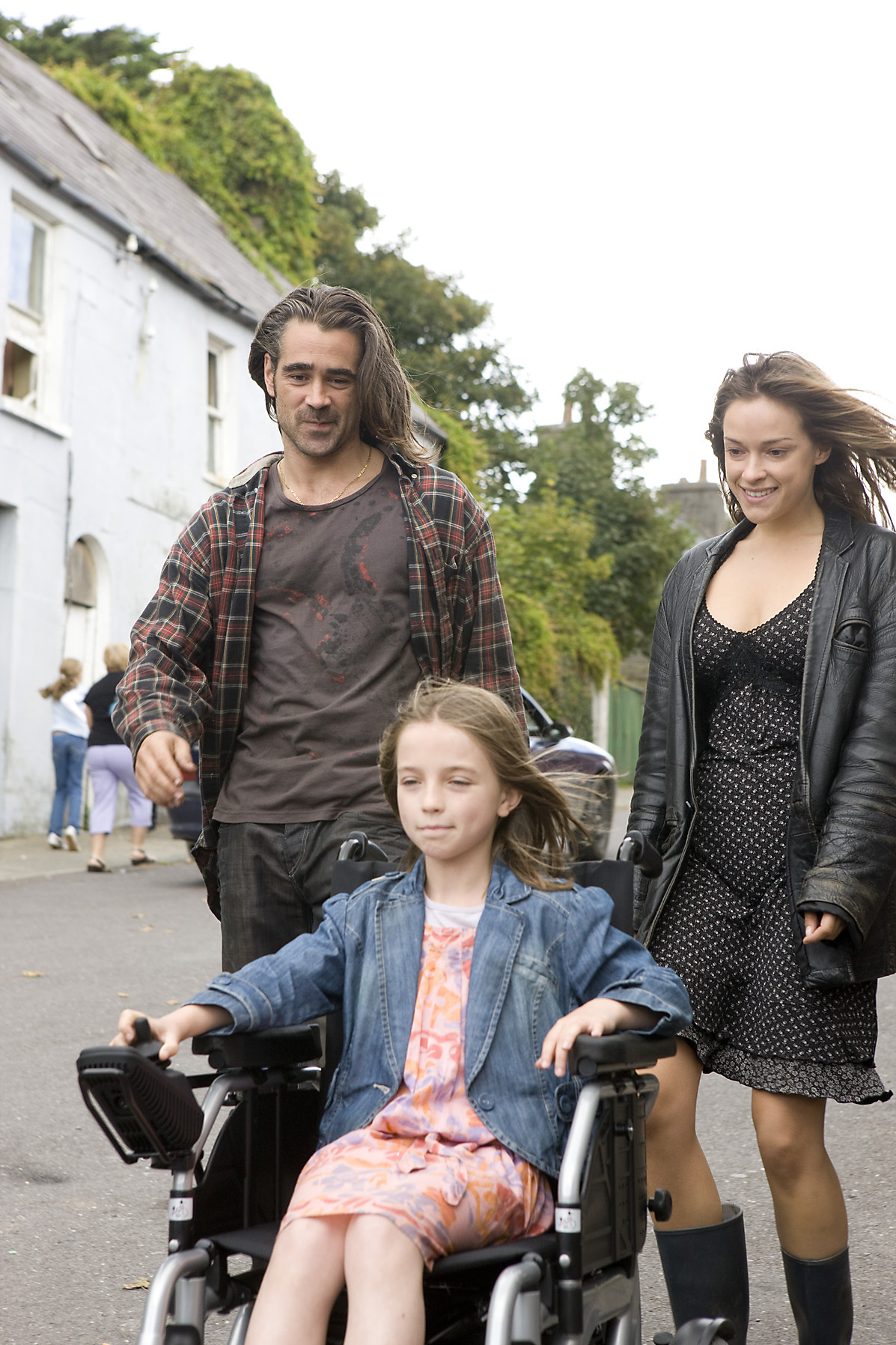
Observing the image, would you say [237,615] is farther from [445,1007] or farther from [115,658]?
[115,658]

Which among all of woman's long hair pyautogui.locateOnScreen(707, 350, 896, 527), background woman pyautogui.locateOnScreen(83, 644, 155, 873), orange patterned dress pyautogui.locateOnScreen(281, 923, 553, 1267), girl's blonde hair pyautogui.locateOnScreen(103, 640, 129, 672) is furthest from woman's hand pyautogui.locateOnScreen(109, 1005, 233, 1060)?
girl's blonde hair pyautogui.locateOnScreen(103, 640, 129, 672)

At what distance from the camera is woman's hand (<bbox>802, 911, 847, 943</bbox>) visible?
9.91 feet

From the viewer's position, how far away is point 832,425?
131 inches

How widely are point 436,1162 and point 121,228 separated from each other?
16.9m

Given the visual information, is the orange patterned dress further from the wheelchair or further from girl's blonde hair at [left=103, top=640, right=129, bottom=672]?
girl's blonde hair at [left=103, top=640, right=129, bottom=672]

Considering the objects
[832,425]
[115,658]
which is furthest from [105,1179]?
[115,658]

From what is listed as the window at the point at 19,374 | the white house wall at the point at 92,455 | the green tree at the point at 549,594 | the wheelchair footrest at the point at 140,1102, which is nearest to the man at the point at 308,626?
the wheelchair footrest at the point at 140,1102

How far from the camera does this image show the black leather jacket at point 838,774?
3.07 metres

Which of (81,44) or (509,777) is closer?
(509,777)

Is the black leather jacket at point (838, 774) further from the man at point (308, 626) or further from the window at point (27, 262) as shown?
the window at point (27, 262)

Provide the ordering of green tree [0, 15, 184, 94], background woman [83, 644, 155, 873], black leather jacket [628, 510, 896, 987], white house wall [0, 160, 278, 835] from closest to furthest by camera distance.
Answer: black leather jacket [628, 510, 896, 987] < background woman [83, 644, 155, 873] < white house wall [0, 160, 278, 835] < green tree [0, 15, 184, 94]

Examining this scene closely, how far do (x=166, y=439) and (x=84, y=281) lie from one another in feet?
8.10

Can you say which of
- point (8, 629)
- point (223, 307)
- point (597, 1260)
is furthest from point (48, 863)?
point (597, 1260)

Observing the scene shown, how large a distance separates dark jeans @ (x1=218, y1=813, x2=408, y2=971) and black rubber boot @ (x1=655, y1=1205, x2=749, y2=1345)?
1010 millimetres
